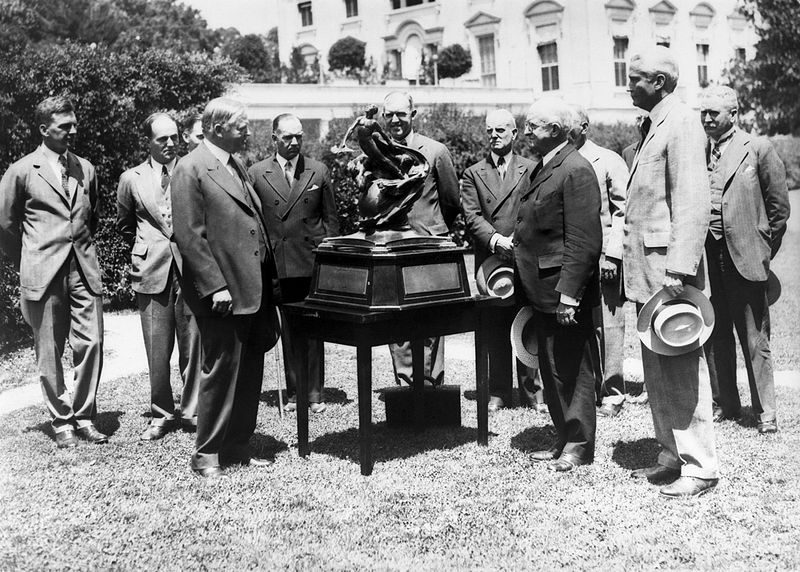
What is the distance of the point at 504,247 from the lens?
23.5 feet

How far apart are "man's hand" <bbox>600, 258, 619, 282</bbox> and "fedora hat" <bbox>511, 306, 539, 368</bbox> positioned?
604 millimetres

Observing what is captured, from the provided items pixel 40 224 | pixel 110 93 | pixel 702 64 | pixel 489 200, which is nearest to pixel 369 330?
pixel 489 200

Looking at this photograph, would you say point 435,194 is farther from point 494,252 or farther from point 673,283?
point 673,283

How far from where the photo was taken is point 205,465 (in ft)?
19.0

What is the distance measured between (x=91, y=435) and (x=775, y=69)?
1159 inches

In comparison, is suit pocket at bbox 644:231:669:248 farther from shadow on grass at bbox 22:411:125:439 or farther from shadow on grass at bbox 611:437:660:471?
shadow on grass at bbox 22:411:125:439

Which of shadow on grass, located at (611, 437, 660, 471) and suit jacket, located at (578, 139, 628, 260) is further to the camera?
suit jacket, located at (578, 139, 628, 260)

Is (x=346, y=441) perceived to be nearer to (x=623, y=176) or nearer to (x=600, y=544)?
(x=600, y=544)

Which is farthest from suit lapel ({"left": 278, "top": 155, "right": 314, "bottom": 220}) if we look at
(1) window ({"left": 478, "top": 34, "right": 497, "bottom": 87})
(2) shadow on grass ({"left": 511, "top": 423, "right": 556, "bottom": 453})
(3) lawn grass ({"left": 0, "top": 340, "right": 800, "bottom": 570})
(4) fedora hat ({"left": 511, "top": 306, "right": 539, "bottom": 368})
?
(1) window ({"left": 478, "top": 34, "right": 497, "bottom": 87})

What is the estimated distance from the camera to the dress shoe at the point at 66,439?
6.50 metres

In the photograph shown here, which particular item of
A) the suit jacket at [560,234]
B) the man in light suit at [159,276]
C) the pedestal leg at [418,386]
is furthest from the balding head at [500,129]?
the man in light suit at [159,276]

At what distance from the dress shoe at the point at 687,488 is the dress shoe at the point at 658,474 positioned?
9.6 inches

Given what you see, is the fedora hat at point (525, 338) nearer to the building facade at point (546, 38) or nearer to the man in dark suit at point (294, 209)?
the man in dark suit at point (294, 209)

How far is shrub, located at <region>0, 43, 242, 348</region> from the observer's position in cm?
1180
